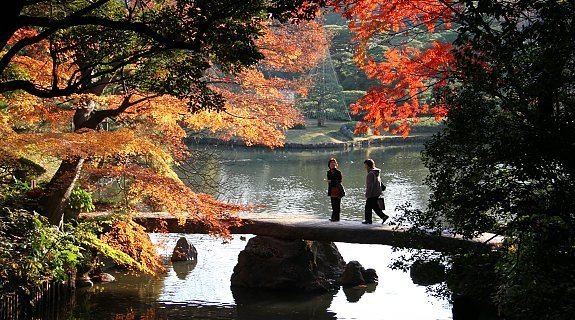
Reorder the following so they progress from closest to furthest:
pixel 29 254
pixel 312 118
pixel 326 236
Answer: pixel 29 254, pixel 326 236, pixel 312 118

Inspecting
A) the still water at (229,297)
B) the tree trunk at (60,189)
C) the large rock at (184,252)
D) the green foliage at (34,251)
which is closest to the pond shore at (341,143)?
the still water at (229,297)

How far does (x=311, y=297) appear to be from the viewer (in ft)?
40.1

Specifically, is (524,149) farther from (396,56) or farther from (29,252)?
(29,252)

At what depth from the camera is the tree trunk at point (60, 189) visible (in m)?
10.9

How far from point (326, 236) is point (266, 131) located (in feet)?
7.44

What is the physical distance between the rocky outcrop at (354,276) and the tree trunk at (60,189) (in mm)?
4979

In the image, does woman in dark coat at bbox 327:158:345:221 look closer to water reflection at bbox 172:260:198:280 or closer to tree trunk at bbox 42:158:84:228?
water reflection at bbox 172:260:198:280

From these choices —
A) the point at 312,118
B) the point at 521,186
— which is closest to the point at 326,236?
the point at 521,186

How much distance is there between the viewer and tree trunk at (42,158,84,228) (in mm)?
10930

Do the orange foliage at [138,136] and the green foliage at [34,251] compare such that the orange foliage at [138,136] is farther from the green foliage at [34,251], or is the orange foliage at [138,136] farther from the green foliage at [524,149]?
the green foliage at [524,149]

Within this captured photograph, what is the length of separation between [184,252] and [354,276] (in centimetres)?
372

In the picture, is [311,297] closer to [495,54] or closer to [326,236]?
[326,236]

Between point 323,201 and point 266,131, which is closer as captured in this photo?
point 266,131

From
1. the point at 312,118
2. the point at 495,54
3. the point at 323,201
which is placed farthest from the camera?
the point at 312,118
